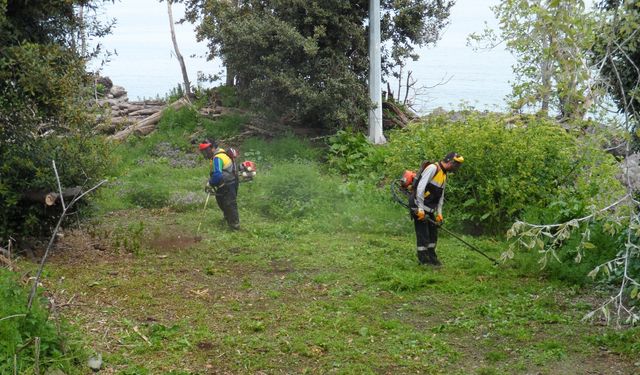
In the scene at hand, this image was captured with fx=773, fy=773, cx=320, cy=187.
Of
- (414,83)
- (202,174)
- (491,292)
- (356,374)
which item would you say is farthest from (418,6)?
(356,374)

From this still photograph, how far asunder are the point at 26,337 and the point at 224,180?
24.7 ft

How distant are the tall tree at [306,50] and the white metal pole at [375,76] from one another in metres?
0.29

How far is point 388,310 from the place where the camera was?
10188mm

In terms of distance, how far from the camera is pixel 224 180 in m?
14.5

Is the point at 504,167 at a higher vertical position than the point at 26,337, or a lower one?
higher

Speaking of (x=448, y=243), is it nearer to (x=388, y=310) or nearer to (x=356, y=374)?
(x=388, y=310)

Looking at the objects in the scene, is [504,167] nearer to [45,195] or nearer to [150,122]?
[45,195]

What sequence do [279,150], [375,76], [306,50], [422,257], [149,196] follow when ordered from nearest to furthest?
[422,257] < [149,196] < [306,50] < [279,150] < [375,76]

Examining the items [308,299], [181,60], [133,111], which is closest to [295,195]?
[308,299]

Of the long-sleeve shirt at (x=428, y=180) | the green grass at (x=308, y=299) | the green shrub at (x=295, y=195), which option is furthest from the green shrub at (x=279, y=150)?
the long-sleeve shirt at (x=428, y=180)

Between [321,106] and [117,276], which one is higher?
[321,106]

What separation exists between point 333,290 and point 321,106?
1090 cm

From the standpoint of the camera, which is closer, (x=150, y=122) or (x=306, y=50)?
(x=306, y=50)

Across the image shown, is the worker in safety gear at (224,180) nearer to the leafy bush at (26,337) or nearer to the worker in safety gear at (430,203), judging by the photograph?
the worker in safety gear at (430,203)
